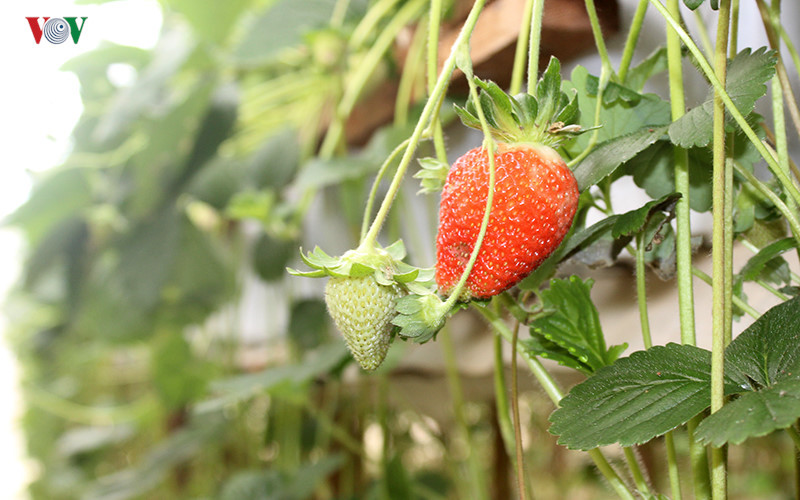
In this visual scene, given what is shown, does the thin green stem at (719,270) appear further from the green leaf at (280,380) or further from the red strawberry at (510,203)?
the green leaf at (280,380)

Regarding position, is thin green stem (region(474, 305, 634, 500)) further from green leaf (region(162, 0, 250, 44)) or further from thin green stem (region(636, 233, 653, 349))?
green leaf (region(162, 0, 250, 44))

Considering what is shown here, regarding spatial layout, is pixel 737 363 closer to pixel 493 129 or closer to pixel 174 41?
pixel 493 129

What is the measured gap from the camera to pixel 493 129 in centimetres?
21

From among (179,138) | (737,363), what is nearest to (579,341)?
(737,363)

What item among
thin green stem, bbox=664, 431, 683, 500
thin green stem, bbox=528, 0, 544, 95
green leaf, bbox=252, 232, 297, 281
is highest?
green leaf, bbox=252, 232, 297, 281

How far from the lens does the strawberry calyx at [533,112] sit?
7.6 inches

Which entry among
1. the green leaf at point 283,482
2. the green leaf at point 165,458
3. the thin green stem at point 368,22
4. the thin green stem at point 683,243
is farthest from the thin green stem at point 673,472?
the green leaf at point 165,458

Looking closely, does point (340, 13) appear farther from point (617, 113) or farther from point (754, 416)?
point (754, 416)

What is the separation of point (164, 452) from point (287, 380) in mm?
435

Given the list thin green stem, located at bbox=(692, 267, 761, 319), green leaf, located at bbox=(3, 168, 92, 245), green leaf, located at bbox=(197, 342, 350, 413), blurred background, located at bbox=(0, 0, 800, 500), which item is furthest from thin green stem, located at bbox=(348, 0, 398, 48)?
green leaf, located at bbox=(3, 168, 92, 245)

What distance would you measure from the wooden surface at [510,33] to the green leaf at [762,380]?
125 millimetres

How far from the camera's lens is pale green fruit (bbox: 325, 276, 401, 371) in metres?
0.20

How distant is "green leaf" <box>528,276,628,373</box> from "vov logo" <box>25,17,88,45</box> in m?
0.33

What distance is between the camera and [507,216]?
196 millimetres
